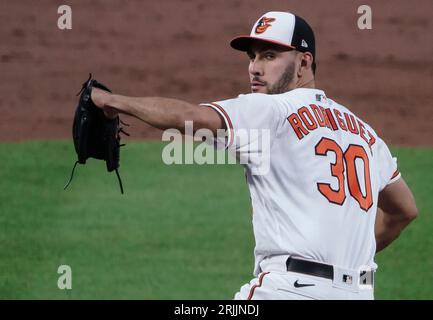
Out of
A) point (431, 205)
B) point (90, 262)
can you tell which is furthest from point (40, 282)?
point (431, 205)

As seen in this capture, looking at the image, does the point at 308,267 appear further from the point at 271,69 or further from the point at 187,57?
the point at 187,57

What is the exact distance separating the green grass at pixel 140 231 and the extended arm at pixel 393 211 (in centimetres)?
344

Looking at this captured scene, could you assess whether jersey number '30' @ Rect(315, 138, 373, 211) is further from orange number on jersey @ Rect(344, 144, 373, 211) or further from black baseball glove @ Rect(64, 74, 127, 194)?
black baseball glove @ Rect(64, 74, 127, 194)

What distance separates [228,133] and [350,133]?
68 cm

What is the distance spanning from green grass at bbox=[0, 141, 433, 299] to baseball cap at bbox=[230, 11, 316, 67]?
395 cm

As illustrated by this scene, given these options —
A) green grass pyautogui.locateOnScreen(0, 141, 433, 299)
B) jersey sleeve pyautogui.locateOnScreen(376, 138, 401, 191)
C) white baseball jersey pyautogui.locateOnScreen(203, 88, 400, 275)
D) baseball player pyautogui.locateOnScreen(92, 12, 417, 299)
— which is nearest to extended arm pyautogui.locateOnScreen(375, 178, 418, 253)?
jersey sleeve pyautogui.locateOnScreen(376, 138, 401, 191)

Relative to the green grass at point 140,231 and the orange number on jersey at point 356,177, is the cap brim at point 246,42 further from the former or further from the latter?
the green grass at point 140,231

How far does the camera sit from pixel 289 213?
450 cm

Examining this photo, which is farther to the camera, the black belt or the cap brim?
the cap brim

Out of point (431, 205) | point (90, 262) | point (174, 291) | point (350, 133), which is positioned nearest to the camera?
point (350, 133)

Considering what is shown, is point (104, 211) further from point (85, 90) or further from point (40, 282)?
point (85, 90)

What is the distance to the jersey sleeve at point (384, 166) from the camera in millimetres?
5000

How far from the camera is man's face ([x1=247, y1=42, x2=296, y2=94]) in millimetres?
4848

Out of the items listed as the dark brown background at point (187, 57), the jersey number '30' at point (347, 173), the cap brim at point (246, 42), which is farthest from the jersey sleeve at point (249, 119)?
the dark brown background at point (187, 57)
